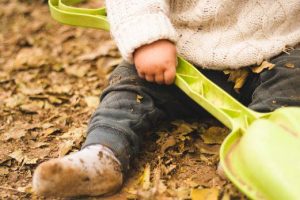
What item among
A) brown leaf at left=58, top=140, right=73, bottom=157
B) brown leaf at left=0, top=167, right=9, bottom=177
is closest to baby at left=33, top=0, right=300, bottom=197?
brown leaf at left=58, top=140, right=73, bottom=157

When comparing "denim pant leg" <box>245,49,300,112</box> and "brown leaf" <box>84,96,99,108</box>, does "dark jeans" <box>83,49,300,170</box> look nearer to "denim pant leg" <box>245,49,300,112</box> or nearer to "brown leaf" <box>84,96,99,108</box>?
"denim pant leg" <box>245,49,300,112</box>

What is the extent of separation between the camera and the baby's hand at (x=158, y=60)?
1.24 m

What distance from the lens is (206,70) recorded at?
1.39m

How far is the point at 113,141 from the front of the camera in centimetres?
121

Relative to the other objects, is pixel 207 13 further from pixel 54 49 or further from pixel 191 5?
pixel 54 49

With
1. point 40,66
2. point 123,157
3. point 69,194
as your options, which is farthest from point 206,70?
point 40,66

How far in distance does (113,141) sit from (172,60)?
25 centimetres

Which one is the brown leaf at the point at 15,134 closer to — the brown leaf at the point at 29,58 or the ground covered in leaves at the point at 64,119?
the ground covered in leaves at the point at 64,119

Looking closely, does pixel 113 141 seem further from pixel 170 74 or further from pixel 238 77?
pixel 238 77

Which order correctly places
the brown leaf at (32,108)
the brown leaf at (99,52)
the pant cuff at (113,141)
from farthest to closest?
the brown leaf at (99,52) < the brown leaf at (32,108) < the pant cuff at (113,141)

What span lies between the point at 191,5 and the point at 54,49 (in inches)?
35.7

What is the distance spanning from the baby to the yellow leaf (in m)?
0.17

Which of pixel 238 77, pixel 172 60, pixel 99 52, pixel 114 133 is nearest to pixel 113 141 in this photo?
pixel 114 133

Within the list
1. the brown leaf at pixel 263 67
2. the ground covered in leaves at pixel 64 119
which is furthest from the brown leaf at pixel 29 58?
the brown leaf at pixel 263 67
